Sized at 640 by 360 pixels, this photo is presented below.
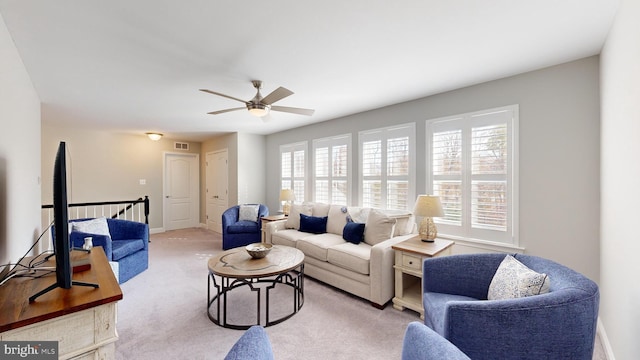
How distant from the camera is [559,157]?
2.51m

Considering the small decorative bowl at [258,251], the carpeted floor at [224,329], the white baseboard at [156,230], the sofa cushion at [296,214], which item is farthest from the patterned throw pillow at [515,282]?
the white baseboard at [156,230]

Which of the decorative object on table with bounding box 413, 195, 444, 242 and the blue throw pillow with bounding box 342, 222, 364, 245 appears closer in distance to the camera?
the decorative object on table with bounding box 413, 195, 444, 242

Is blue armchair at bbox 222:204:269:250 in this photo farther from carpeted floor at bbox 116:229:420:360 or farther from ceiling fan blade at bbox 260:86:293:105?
ceiling fan blade at bbox 260:86:293:105

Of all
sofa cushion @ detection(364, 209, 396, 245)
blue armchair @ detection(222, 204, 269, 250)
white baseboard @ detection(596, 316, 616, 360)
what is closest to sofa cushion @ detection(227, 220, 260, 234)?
blue armchair @ detection(222, 204, 269, 250)

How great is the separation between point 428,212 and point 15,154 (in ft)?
12.6

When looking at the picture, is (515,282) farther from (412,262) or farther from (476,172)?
(476,172)

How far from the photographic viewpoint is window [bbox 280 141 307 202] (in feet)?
17.4

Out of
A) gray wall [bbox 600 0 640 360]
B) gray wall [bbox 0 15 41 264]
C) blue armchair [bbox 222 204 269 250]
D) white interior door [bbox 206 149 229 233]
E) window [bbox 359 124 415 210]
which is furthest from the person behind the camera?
white interior door [bbox 206 149 229 233]

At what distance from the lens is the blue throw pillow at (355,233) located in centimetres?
333

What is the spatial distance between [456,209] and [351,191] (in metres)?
1.66

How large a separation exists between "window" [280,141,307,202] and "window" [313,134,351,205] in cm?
36

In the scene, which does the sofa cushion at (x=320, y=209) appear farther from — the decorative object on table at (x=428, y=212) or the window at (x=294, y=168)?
the decorative object on table at (x=428, y=212)

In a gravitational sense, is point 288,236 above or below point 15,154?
below

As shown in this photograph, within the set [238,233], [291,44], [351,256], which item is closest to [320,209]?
[351,256]
